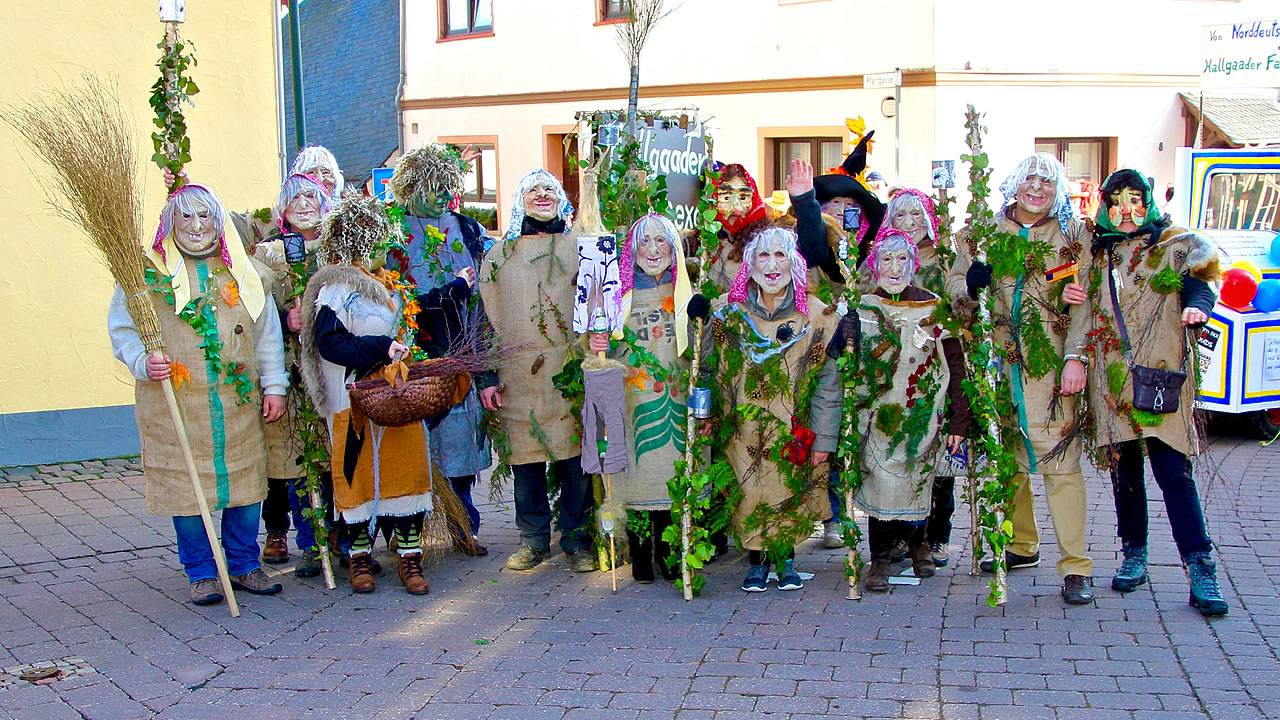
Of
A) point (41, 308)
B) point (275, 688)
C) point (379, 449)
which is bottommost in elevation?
point (275, 688)

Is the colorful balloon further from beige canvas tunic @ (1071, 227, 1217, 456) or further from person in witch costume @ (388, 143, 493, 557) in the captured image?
person in witch costume @ (388, 143, 493, 557)

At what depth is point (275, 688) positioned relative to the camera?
4633 millimetres

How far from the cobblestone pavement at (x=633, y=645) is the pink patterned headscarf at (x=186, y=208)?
1.70 m

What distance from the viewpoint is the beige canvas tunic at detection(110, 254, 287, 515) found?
17.7ft

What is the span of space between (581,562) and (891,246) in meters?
2.20

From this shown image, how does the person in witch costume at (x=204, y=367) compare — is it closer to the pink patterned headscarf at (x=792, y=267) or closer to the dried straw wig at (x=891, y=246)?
the pink patterned headscarf at (x=792, y=267)

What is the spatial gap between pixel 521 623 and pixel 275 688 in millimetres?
1122

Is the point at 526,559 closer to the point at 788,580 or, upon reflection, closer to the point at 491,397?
the point at 491,397

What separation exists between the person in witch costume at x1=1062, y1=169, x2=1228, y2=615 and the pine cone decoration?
0.03m

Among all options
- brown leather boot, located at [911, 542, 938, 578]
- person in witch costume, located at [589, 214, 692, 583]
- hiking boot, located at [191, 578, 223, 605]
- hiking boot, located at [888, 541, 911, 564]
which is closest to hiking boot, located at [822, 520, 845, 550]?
hiking boot, located at [888, 541, 911, 564]

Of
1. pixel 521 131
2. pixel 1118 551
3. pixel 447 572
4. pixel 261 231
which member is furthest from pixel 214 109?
pixel 521 131

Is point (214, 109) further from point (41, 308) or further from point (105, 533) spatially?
point (105, 533)

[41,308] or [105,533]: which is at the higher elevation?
[41,308]

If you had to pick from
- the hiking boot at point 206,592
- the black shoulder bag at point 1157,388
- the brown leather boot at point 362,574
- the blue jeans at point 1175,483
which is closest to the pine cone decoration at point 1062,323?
the black shoulder bag at point 1157,388
